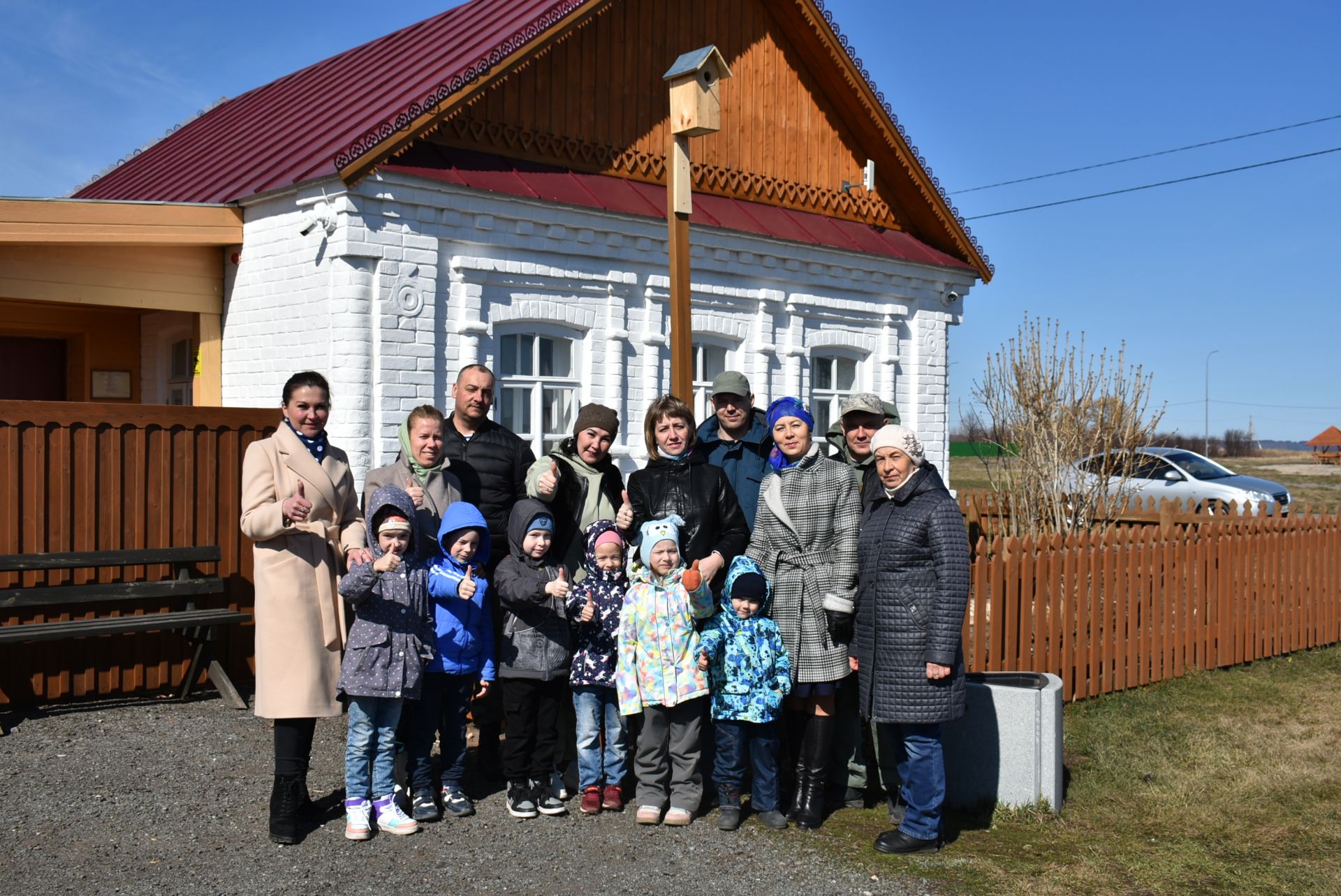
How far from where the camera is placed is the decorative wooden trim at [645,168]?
27.8ft

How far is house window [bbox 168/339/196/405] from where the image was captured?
9.63 m

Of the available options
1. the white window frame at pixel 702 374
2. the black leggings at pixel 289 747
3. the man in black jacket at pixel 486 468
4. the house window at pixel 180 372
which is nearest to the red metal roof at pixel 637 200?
the white window frame at pixel 702 374

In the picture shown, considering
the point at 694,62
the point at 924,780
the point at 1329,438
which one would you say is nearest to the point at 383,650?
the point at 924,780

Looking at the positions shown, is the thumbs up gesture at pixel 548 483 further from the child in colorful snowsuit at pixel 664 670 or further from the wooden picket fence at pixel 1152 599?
the wooden picket fence at pixel 1152 599

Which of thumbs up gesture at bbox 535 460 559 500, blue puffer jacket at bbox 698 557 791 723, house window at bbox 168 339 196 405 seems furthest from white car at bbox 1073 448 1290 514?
thumbs up gesture at bbox 535 460 559 500

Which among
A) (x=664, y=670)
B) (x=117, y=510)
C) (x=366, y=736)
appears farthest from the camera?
(x=117, y=510)

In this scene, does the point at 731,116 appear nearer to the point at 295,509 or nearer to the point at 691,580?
the point at 691,580

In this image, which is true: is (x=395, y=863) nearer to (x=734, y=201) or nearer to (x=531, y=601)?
(x=531, y=601)

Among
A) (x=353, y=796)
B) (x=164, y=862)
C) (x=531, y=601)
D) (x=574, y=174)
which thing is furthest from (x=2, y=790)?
(x=574, y=174)

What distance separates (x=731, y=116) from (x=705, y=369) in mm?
2358

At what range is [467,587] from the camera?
4891 mm

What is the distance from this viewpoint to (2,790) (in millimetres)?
5344

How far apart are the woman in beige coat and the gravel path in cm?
33

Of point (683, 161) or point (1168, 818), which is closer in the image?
point (1168, 818)
